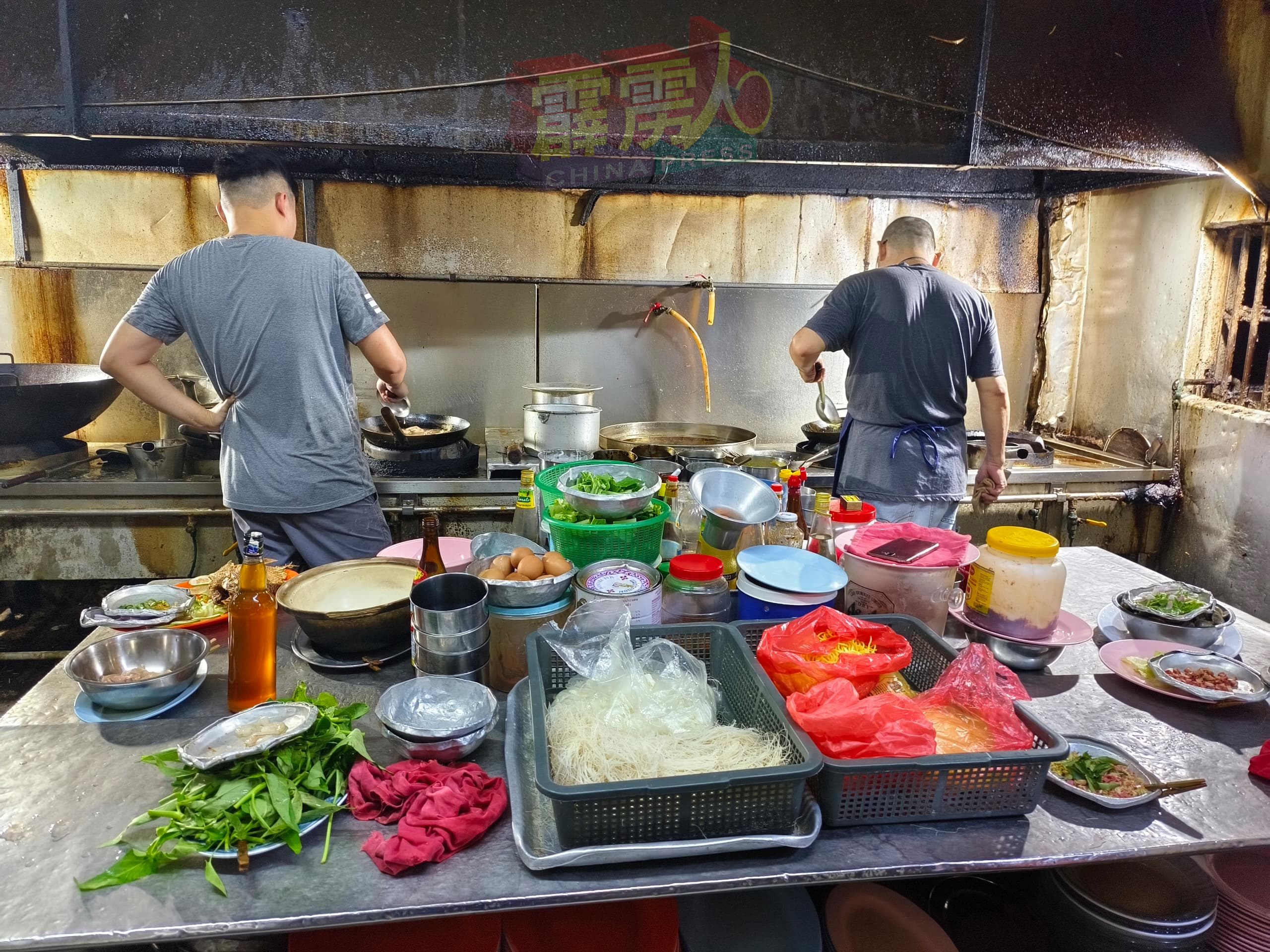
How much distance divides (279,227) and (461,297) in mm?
1896

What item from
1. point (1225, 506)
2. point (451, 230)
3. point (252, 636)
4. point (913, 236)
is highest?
point (451, 230)

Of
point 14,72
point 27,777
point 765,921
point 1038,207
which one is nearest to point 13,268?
point 14,72

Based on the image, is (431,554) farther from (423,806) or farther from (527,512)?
(423,806)

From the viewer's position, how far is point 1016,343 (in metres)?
5.02

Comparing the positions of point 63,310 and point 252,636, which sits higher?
point 63,310

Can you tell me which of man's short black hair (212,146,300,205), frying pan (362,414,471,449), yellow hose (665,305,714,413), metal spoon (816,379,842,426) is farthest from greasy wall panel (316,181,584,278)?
man's short black hair (212,146,300,205)

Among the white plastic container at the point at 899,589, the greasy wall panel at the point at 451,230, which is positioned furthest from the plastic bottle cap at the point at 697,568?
the greasy wall panel at the point at 451,230

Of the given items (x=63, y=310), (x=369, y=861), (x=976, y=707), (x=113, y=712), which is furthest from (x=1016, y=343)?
(x=63, y=310)

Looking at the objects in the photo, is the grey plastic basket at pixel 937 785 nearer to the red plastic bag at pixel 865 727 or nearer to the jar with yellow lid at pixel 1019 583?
the red plastic bag at pixel 865 727

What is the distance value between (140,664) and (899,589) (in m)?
1.76

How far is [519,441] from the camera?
4316mm

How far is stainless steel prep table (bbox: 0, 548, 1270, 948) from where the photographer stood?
1.09 metres

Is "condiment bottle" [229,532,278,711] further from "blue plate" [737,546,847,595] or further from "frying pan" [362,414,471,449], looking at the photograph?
"frying pan" [362,414,471,449]

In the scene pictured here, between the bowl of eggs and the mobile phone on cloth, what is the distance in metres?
0.75
